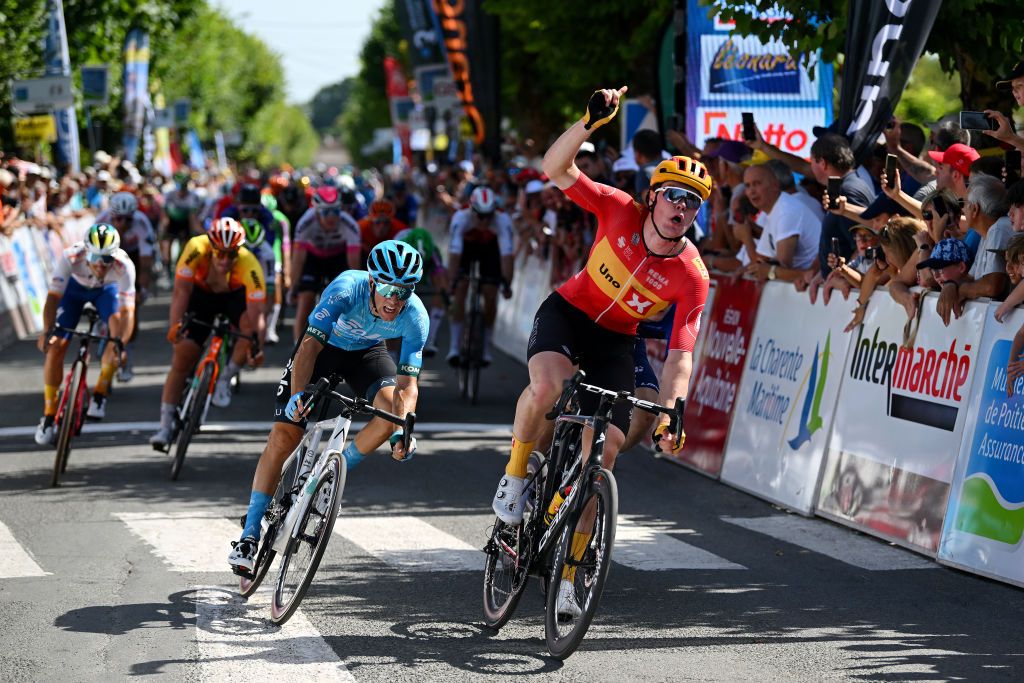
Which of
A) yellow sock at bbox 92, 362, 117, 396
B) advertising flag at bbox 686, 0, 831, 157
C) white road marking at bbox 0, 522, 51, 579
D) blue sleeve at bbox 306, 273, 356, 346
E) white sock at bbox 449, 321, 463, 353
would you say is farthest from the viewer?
white sock at bbox 449, 321, 463, 353

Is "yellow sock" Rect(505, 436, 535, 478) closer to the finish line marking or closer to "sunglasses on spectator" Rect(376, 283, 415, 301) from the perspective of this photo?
"sunglasses on spectator" Rect(376, 283, 415, 301)

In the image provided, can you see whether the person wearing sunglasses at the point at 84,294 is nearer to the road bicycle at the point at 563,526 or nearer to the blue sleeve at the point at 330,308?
the blue sleeve at the point at 330,308

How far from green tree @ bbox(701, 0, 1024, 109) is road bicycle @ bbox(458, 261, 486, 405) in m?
4.45

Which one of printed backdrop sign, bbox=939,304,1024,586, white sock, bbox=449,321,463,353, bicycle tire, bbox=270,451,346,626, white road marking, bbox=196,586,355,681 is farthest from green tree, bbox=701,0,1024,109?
white road marking, bbox=196,586,355,681

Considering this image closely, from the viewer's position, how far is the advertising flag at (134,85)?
39.1 meters

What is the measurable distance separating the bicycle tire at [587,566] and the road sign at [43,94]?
22756mm

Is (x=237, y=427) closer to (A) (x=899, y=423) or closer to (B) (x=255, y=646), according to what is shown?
(A) (x=899, y=423)

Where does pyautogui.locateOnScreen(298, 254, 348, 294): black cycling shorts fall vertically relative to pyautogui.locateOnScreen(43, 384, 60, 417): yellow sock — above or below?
above

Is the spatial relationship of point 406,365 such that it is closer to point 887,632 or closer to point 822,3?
point 887,632

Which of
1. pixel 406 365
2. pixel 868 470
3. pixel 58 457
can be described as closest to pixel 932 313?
pixel 868 470

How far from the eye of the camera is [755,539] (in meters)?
10.0

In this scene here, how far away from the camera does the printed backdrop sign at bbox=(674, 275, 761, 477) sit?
1272 cm

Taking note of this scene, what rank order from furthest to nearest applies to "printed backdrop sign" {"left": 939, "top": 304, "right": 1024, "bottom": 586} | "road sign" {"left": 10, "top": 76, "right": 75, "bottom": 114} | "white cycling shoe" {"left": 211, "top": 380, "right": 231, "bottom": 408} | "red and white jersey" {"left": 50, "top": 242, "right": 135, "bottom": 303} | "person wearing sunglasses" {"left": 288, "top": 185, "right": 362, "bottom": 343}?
"road sign" {"left": 10, "top": 76, "right": 75, "bottom": 114} < "person wearing sunglasses" {"left": 288, "top": 185, "right": 362, "bottom": 343} < "white cycling shoe" {"left": 211, "top": 380, "right": 231, "bottom": 408} < "red and white jersey" {"left": 50, "top": 242, "right": 135, "bottom": 303} < "printed backdrop sign" {"left": 939, "top": 304, "right": 1024, "bottom": 586}

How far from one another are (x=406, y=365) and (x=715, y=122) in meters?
9.04
